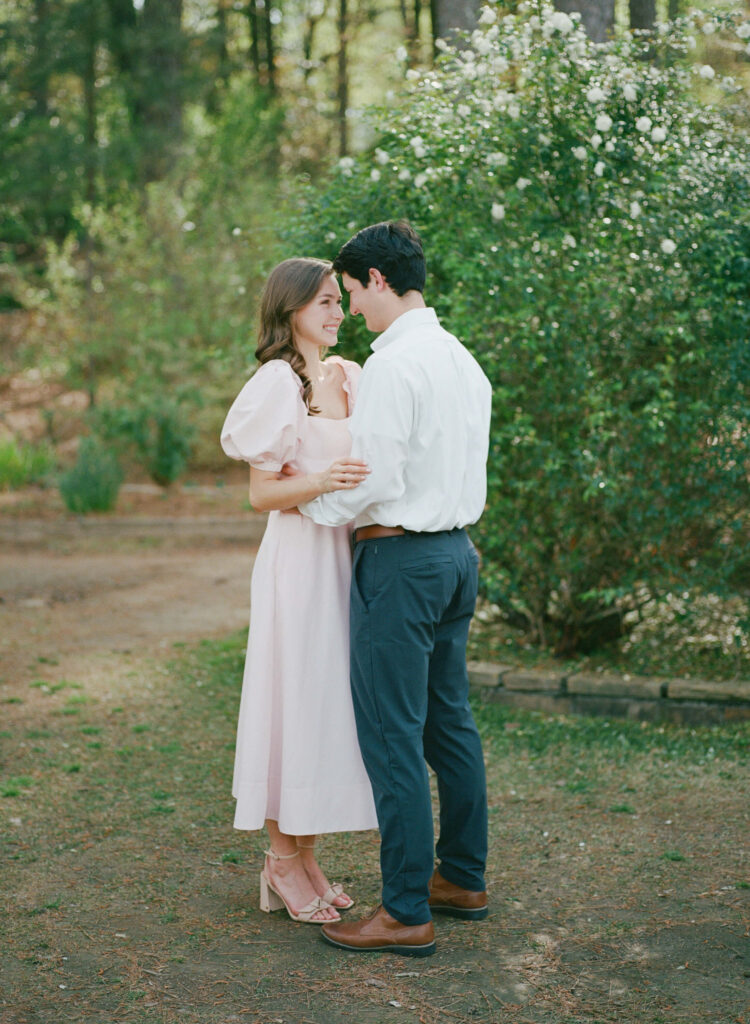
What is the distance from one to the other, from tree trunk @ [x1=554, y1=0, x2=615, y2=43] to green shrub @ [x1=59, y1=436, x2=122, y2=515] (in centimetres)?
681

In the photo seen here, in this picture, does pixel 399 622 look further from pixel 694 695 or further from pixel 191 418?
pixel 191 418

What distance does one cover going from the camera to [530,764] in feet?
16.0

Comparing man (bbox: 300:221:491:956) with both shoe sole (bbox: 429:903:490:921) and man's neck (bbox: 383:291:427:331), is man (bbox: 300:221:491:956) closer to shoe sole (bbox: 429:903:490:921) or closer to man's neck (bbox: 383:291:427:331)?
man's neck (bbox: 383:291:427:331)

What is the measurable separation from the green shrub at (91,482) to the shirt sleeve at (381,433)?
29.4 ft

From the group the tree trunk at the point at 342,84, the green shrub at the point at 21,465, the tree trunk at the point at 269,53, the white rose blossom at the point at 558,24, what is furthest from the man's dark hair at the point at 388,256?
the tree trunk at the point at 269,53

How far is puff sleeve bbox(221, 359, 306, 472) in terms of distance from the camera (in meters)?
3.25

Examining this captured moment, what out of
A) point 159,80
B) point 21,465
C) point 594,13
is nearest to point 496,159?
point 594,13

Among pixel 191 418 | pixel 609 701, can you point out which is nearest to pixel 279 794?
pixel 609 701

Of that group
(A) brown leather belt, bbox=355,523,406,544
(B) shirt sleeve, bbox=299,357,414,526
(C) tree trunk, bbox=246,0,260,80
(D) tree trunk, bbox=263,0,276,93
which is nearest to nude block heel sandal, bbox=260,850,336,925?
(A) brown leather belt, bbox=355,523,406,544

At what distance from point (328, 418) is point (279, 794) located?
3.72ft

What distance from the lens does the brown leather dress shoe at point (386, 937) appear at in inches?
124

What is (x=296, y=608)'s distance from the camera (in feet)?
10.8

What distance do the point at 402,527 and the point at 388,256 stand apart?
0.73m

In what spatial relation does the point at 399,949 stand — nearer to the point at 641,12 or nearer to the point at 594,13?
the point at 594,13
